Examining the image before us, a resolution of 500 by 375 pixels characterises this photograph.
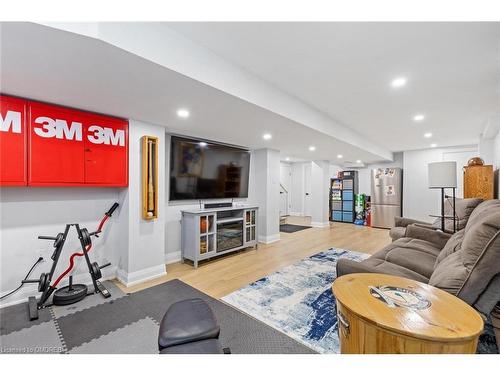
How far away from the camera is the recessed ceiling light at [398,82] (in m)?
A: 2.26

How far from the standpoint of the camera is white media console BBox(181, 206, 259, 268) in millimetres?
3480

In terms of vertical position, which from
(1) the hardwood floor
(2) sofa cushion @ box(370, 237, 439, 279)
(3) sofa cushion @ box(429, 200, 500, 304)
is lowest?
(1) the hardwood floor

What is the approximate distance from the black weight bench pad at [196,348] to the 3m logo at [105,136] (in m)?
2.50

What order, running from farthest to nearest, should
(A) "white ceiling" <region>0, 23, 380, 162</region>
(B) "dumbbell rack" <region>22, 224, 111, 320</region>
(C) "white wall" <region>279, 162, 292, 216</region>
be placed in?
(C) "white wall" <region>279, 162, 292, 216</region> → (B) "dumbbell rack" <region>22, 224, 111, 320</region> → (A) "white ceiling" <region>0, 23, 380, 162</region>

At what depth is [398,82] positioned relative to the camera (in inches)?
91.7

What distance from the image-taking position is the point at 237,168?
4543 millimetres

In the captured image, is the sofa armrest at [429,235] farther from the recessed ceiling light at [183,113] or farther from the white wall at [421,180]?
the white wall at [421,180]

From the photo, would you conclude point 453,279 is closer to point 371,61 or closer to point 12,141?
point 371,61

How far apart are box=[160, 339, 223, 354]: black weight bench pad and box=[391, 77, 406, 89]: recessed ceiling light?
2723 mm

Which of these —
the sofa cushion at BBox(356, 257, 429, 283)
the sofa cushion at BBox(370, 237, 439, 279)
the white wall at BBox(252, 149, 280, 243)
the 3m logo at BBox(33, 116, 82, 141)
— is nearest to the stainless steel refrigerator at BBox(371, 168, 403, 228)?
the white wall at BBox(252, 149, 280, 243)

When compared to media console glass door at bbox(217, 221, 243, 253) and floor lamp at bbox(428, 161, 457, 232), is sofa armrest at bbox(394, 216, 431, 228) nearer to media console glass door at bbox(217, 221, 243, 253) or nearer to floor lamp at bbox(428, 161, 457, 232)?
floor lamp at bbox(428, 161, 457, 232)

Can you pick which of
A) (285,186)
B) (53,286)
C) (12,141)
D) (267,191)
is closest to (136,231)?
(53,286)

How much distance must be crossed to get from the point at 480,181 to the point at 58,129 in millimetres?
6085

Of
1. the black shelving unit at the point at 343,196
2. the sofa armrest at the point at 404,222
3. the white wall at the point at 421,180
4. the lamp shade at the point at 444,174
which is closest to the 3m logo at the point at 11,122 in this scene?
the lamp shade at the point at 444,174
